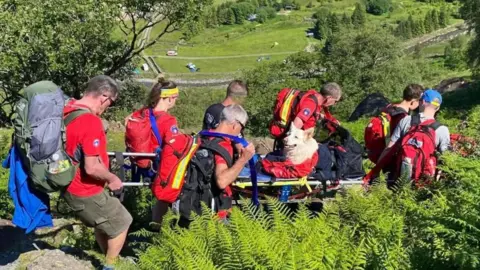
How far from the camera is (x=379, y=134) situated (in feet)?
27.0

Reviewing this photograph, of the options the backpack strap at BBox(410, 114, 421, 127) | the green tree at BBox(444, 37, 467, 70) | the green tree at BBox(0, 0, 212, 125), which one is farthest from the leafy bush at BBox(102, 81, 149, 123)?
the green tree at BBox(444, 37, 467, 70)

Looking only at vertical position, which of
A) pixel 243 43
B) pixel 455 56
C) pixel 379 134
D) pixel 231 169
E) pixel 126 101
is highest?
pixel 231 169

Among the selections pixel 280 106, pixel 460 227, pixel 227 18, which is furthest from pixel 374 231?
pixel 227 18

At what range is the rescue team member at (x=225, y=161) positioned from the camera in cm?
571

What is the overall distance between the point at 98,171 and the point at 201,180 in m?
1.05

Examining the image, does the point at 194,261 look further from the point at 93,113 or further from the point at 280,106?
the point at 280,106

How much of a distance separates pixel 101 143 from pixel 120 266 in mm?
1321

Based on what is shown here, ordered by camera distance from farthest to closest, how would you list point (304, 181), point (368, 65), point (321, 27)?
1. point (321, 27)
2. point (368, 65)
3. point (304, 181)

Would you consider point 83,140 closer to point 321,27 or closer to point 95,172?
point 95,172

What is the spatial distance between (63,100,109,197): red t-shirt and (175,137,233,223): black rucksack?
882 mm

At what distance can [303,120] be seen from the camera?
24.5 feet

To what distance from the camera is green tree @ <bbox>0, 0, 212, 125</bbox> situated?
21.1 m

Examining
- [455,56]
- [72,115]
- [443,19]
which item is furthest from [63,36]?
[443,19]

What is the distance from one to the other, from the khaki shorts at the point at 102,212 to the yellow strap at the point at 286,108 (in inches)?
112
